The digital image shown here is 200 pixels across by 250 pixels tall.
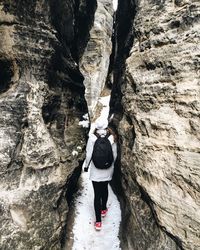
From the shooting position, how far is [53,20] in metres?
6.56

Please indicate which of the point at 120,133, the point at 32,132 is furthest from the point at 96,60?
the point at 32,132

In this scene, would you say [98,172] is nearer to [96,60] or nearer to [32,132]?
[32,132]

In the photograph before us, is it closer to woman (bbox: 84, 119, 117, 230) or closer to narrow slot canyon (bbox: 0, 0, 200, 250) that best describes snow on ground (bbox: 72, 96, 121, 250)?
narrow slot canyon (bbox: 0, 0, 200, 250)

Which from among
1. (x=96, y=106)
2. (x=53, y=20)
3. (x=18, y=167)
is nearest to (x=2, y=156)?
(x=18, y=167)

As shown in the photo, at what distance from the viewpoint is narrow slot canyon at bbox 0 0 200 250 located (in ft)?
13.3

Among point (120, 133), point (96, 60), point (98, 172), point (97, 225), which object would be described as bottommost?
point (97, 225)

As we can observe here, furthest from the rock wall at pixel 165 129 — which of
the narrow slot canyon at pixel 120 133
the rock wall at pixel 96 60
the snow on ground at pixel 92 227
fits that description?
the rock wall at pixel 96 60

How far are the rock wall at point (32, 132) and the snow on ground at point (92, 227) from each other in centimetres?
67

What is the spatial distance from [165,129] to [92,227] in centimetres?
336

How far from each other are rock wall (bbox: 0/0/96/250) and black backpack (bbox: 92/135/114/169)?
87 cm

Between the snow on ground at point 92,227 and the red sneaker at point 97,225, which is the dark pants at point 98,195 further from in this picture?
the snow on ground at point 92,227

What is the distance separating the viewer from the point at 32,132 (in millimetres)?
5363

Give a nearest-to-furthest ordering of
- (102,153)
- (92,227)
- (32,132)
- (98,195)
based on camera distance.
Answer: (32,132) → (102,153) → (98,195) → (92,227)

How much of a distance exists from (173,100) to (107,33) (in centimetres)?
2220
